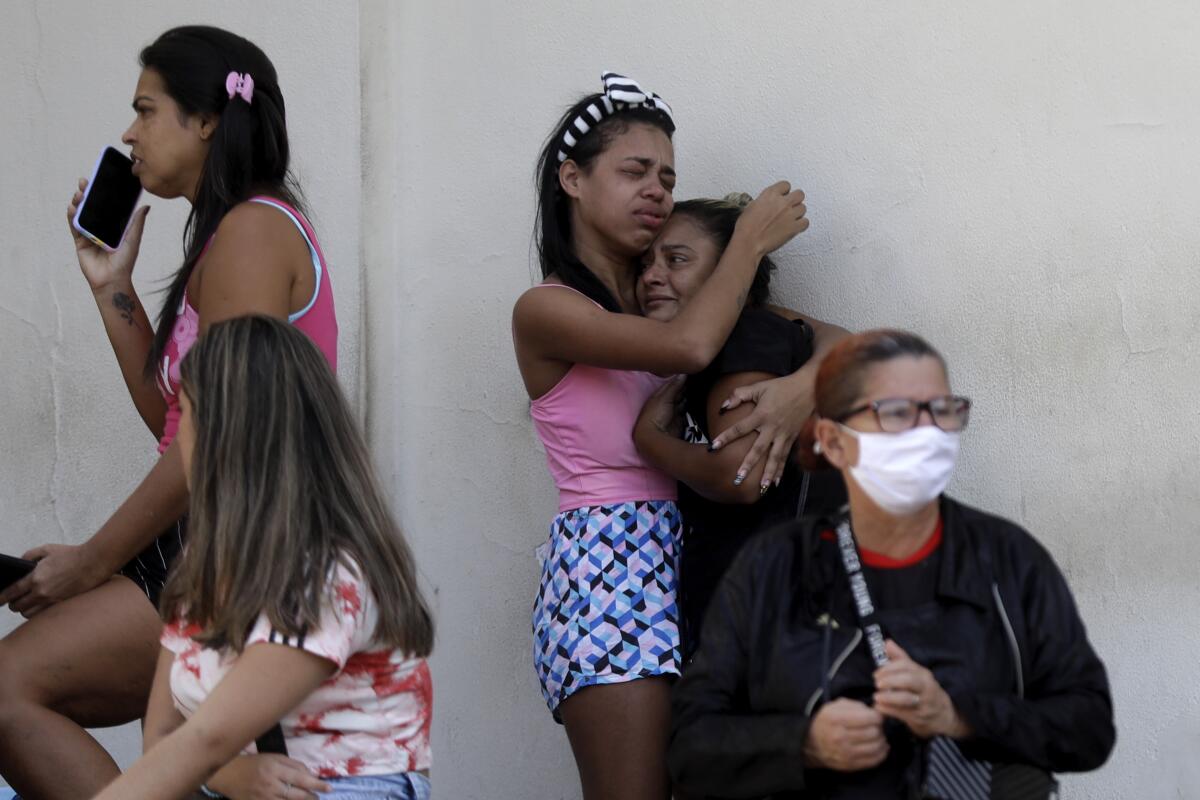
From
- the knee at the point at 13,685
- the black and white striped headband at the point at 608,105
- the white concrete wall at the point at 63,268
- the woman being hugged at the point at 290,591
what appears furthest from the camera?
the white concrete wall at the point at 63,268

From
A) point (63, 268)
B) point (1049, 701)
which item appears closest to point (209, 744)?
point (1049, 701)

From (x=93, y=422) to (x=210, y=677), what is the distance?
2536 mm

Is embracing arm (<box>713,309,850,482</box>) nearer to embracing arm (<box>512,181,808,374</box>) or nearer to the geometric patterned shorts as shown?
embracing arm (<box>512,181,808,374</box>)

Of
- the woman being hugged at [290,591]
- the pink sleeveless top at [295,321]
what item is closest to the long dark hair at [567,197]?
the pink sleeveless top at [295,321]

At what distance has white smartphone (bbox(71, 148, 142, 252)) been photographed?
12.3 feet

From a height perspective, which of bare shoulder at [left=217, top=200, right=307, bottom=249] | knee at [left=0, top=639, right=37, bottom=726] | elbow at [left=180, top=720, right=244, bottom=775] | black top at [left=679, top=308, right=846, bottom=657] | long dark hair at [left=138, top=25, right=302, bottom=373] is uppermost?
long dark hair at [left=138, top=25, right=302, bottom=373]

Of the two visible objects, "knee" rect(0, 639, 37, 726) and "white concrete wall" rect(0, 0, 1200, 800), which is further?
"white concrete wall" rect(0, 0, 1200, 800)

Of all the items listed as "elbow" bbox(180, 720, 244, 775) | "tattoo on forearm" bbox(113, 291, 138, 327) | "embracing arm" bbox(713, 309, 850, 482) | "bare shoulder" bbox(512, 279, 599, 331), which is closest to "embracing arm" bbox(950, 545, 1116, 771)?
"embracing arm" bbox(713, 309, 850, 482)

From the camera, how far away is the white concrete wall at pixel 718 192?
11.2 feet

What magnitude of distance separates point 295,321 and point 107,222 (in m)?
0.71

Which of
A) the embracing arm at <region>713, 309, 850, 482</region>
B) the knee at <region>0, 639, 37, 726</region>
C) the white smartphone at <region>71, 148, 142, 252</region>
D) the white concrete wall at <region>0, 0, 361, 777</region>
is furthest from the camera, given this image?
the white concrete wall at <region>0, 0, 361, 777</region>

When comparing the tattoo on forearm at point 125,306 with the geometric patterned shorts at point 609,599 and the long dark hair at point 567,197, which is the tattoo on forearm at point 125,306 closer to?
the long dark hair at point 567,197

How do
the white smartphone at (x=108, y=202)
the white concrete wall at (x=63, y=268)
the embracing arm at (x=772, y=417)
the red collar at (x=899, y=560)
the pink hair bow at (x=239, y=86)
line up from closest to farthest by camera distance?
1. the red collar at (x=899, y=560)
2. the embracing arm at (x=772, y=417)
3. the pink hair bow at (x=239, y=86)
4. the white smartphone at (x=108, y=202)
5. the white concrete wall at (x=63, y=268)

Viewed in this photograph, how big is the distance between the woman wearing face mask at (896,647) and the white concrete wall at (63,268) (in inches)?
115
